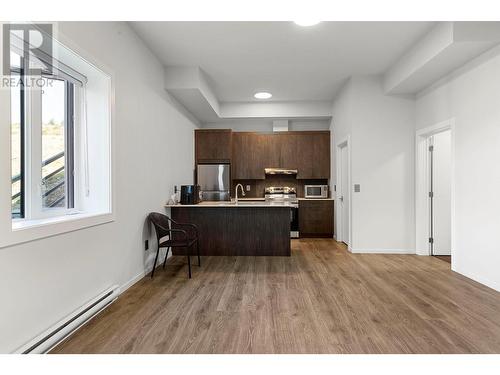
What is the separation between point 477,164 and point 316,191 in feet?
12.3

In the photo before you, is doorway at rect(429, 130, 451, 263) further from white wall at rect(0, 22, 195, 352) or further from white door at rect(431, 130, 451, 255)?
white wall at rect(0, 22, 195, 352)

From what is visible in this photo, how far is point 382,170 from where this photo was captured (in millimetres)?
4957

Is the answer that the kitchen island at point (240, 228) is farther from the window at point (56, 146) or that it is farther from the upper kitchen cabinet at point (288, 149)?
the upper kitchen cabinet at point (288, 149)

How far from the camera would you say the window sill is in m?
1.79

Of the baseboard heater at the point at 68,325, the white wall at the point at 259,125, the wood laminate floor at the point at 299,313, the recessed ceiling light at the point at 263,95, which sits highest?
the recessed ceiling light at the point at 263,95

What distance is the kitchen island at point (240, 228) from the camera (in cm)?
482

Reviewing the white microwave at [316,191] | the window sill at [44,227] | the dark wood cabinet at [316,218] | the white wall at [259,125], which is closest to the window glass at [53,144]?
the window sill at [44,227]

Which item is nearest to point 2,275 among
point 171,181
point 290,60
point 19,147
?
point 19,147

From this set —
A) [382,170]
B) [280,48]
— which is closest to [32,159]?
[280,48]

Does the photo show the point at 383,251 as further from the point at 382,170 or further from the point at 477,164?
the point at 477,164

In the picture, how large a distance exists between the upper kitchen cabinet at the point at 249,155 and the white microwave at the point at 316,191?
1.08 meters

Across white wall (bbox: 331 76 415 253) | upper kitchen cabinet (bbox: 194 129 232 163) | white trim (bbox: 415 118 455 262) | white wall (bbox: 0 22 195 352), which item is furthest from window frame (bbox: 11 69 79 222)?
white trim (bbox: 415 118 455 262)

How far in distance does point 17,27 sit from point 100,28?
0.88 m

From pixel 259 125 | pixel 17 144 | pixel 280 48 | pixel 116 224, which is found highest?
pixel 280 48
